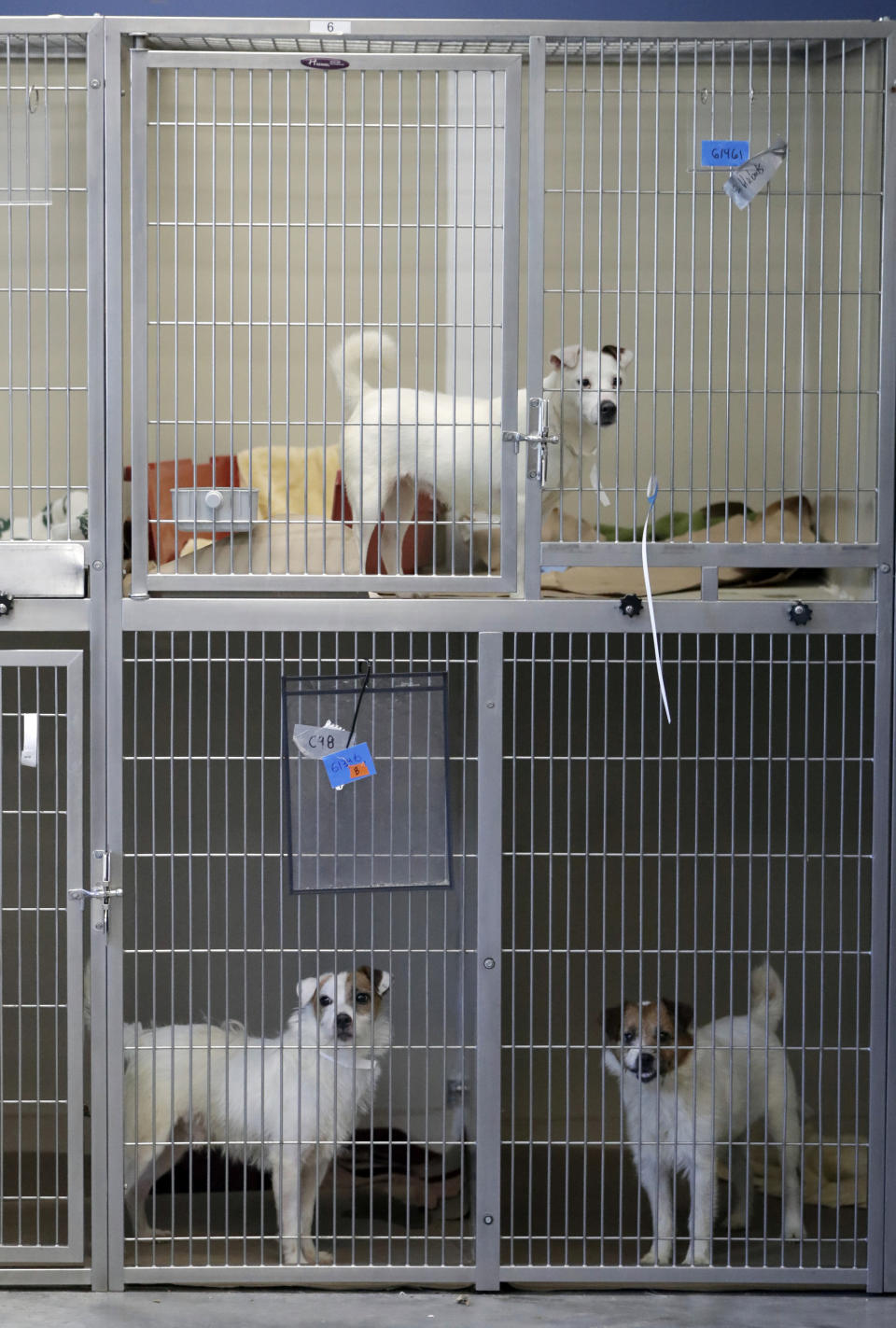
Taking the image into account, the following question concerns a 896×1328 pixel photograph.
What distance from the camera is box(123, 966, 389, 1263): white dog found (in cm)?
246

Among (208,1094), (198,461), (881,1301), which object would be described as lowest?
(881,1301)

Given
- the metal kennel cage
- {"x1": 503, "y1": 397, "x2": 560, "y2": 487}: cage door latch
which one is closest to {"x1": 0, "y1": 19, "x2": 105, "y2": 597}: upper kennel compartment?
the metal kennel cage

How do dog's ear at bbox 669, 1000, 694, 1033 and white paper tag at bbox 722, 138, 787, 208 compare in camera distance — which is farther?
dog's ear at bbox 669, 1000, 694, 1033

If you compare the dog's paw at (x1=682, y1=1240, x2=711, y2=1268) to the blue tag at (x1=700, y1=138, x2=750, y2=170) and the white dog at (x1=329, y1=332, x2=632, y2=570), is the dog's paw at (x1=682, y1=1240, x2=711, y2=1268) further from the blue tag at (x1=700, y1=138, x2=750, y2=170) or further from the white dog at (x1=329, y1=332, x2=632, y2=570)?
the blue tag at (x1=700, y1=138, x2=750, y2=170)

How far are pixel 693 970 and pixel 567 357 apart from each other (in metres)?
1.23

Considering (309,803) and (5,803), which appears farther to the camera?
(5,803)

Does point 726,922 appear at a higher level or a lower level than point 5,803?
lower

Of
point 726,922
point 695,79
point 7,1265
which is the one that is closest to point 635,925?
point 726,922

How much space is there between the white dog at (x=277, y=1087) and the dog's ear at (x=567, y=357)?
3.92 feet

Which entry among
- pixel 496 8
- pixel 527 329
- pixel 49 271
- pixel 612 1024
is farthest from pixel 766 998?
pixel 496 8

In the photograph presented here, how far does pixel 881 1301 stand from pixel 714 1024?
23.1 inches

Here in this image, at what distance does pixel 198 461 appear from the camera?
2.49 meters

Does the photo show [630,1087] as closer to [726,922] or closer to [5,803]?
[726,922]

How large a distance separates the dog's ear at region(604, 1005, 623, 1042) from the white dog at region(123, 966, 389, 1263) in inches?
16.7
